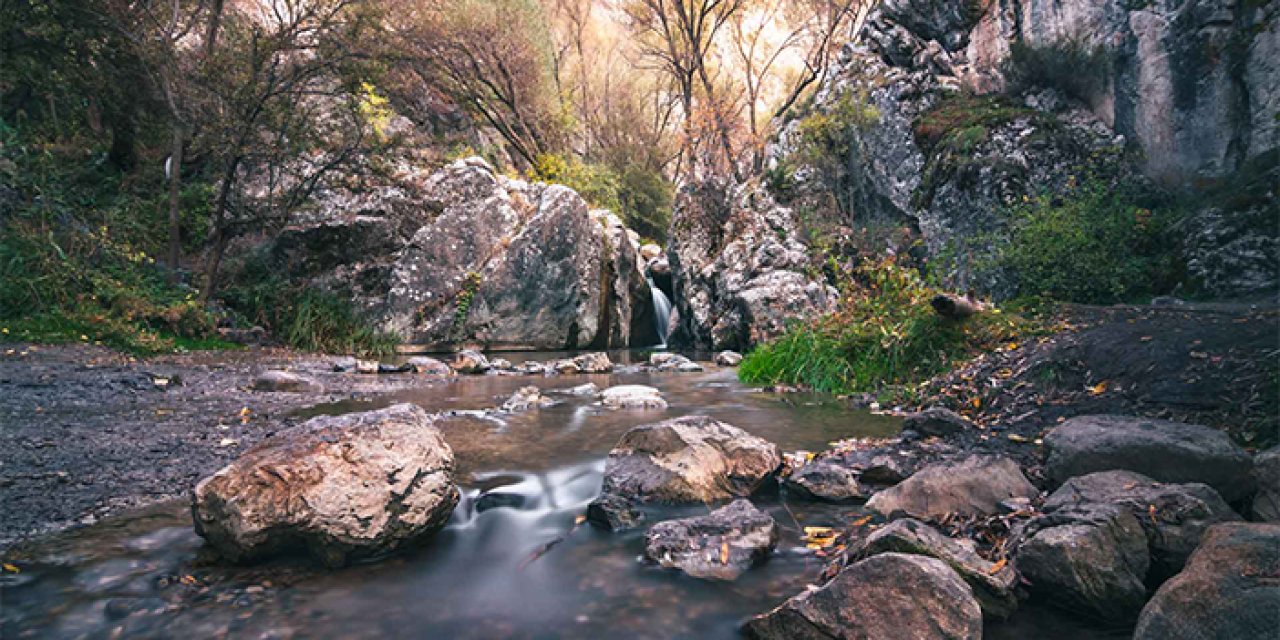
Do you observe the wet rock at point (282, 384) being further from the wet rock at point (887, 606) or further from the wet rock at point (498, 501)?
the wet rock at point (887, 606)

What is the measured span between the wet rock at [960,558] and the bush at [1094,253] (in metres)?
7.17

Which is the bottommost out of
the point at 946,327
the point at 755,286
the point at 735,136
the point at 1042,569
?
the point at 1042,569

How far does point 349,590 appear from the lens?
2029 mm

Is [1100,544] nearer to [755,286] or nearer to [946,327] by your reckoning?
[946,327]

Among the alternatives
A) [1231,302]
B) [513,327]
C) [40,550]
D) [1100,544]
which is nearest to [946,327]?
[1231,302]

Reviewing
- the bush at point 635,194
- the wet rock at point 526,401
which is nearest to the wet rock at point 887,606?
the wet rock at point 526,401

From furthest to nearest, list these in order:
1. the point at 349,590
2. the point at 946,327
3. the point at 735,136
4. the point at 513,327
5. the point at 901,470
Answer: the point at 735,136, the point at 513,327, the point at 946,327, the point at 901,470, the point at 349,590

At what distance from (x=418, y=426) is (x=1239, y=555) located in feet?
9.88

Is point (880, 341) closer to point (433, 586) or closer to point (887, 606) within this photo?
point (887, 606)

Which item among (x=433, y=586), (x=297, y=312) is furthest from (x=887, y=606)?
(x=297, y=312)

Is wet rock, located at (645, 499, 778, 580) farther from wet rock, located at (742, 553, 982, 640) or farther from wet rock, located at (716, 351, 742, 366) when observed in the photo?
wet rock, located at (716, 351, 742, 366)

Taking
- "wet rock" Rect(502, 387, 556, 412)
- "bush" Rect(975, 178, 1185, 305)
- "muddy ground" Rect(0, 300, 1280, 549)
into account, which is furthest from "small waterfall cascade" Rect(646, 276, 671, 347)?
"muddy ground" Rect(0, 300, 1280, 549)

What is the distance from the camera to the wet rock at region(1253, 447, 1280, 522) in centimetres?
208

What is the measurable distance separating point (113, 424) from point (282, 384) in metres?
2.09
